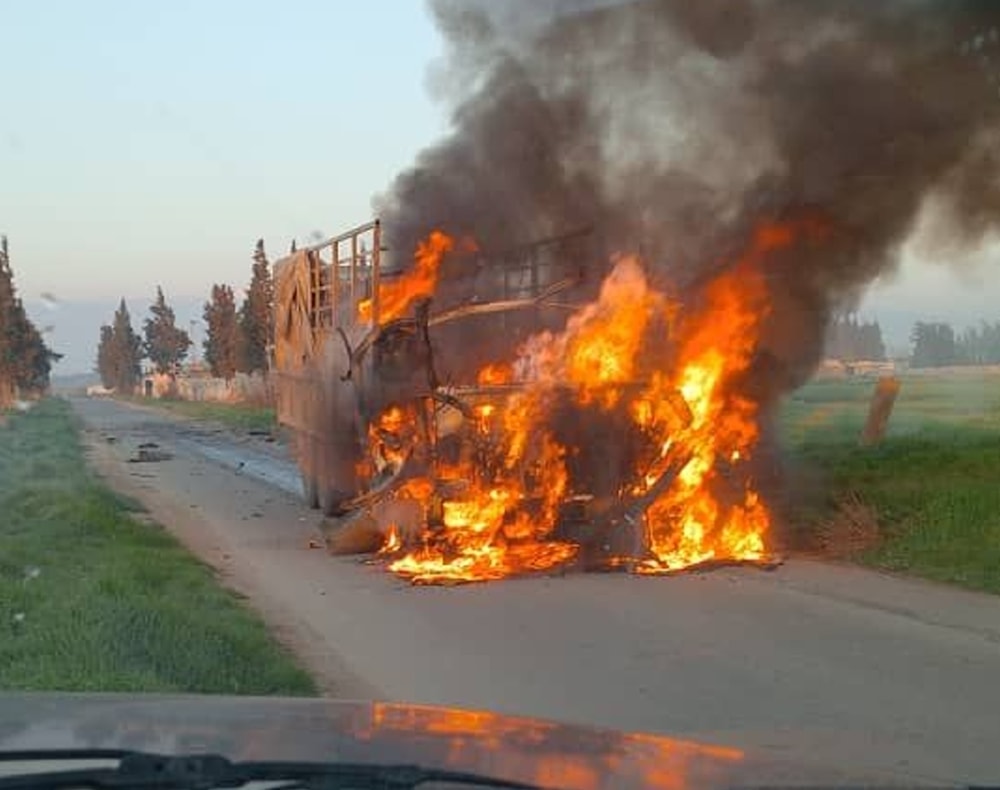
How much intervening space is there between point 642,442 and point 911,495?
3.28m

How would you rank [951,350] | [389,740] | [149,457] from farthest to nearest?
[951,350], [149,457], [389,740]

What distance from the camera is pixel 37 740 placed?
2990 mm

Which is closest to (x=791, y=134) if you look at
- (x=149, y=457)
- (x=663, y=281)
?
(x=663, y=281)

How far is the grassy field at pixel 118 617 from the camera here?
7.49 meters

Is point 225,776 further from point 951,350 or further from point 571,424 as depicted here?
point 951,350

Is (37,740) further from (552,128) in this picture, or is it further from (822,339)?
(552,128)

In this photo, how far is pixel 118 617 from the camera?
29.1 feet

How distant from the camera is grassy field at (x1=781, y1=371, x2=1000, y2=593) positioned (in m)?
11.9

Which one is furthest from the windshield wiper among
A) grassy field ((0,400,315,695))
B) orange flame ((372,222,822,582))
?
orange flame ((372,222,822,582))

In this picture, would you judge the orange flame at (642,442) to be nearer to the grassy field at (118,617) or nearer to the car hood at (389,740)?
the grassy field at (118,617)

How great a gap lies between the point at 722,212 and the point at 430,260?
9.79ft

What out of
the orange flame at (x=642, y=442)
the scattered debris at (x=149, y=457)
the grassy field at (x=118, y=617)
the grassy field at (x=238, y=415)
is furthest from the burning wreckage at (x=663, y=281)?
the grassy field at (x=238, y=415)

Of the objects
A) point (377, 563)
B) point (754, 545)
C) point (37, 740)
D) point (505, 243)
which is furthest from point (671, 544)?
point (37, 740)

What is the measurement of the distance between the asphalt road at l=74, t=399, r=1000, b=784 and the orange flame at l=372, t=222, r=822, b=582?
789 mm
